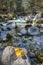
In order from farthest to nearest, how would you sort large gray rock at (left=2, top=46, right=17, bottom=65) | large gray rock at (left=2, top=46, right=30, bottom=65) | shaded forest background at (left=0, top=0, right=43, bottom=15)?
shaded forest background at (left=0, top=0, right=43, bottom=15), large gray rock at (left=2, top=46, right=17, bottom=65), large gray rock at (left=2, top=46, right=30, bottom=65)

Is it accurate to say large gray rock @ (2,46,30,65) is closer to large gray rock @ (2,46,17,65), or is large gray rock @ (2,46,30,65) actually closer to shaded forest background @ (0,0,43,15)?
large gray rock @ (2,46,17,65)

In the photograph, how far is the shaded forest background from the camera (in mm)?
20766

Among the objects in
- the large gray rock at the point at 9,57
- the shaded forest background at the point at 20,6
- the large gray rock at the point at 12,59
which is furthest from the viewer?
the shaded forest background at the point at 20,6

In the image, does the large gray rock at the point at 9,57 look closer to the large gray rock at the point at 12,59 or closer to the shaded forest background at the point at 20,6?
the large gray rock at the point at 12,59

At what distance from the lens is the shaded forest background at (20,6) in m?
20.8

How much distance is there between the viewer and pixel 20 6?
22516 mm

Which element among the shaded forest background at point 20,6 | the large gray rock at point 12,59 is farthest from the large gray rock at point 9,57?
the shaded forest background at point 20,6

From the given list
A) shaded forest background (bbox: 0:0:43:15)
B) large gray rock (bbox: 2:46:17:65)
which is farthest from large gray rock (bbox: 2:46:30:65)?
shaded forest background (bbox: 0:0:43:15)

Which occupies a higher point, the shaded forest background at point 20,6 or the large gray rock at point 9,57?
the large gray rock at point 9,57

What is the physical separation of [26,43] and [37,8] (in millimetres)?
13050

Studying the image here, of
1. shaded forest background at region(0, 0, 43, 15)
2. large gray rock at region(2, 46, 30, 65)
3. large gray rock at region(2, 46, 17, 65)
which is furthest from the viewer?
shaded forest background at region(0, 0, 43, 15)

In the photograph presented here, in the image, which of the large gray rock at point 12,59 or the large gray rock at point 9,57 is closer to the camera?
the large gray rock at point 12,59

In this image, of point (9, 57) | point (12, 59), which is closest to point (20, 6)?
point (9, 57)

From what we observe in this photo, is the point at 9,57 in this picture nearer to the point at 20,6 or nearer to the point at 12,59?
the point at 12,59
